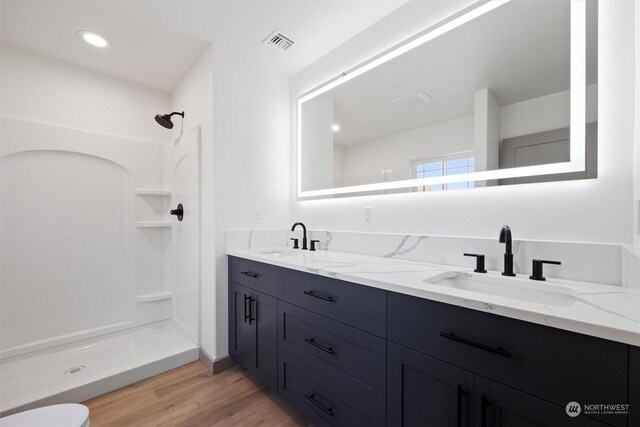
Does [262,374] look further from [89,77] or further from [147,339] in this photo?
[89,77]

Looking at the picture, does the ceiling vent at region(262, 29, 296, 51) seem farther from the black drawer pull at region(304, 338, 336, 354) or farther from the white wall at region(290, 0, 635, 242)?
the black drawer pull at region(304, 338, 336, 354)

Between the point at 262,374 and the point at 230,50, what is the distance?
232 centimetres

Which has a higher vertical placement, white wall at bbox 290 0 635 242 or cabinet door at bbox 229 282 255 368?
white wall at bbox 290 0 635 242

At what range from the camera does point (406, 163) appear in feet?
5.39

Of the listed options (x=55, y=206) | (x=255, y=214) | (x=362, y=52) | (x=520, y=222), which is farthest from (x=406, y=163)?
(x=55, y=206)

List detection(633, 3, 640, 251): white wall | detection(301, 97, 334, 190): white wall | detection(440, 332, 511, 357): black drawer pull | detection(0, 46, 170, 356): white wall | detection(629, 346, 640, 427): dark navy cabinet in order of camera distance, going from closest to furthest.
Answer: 1. detection(629, 346, 640, 427): dark navy cabinet
2. detection(440, 332, 511, 357): black drawer pull
3. detection(633, 3, 640, 251): white wall
4. detection(0, 46, 170, 356): white wall
5. detection(301, 97, 334, 190): white wall

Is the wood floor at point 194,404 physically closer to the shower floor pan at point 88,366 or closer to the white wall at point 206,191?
the shower floor pan at point 88,366

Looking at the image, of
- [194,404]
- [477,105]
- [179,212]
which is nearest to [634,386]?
[477,105]

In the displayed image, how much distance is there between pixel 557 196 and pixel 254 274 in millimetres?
1627

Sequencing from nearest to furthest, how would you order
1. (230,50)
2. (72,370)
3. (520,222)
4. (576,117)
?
(576,117) → (520,222) → (72,370) → (230,50)

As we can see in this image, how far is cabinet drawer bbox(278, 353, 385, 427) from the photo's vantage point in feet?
3.43

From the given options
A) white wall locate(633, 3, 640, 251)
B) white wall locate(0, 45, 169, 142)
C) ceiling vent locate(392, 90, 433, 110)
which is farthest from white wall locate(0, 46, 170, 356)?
white wall locate(633, 3, 640, 251)

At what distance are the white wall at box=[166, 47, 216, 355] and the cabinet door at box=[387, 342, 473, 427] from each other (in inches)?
56.5

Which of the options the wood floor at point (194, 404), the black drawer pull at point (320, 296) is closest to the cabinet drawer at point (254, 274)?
the black drawer pull at point (320, 296)
